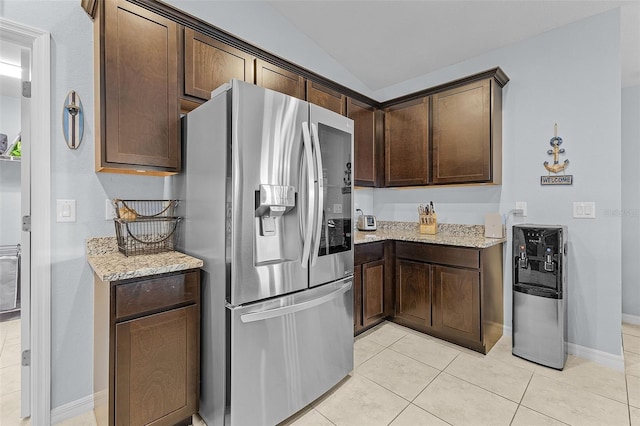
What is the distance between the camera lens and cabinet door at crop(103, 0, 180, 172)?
1645 mm

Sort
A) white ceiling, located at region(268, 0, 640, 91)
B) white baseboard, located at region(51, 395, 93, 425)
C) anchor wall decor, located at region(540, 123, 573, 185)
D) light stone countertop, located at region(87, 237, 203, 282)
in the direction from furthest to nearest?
anchor wall decor, located at region(540, 123, 573, 185)
white ceiling, located at region(268, 0, 640, 91)
white baseboard, located at region(51, 395, 93, 425)
light stone countertop, located at region(87, 237, 203, 282)

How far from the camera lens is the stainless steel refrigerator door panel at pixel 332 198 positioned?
1807 millimetres

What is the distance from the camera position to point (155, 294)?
151 centimetres

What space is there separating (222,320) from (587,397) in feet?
7.95

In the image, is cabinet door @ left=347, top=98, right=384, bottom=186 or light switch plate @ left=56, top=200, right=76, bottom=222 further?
cabinet door @ left=347, top=98, right=384, bottom=186

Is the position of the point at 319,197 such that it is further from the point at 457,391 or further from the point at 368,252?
the point at 457,391

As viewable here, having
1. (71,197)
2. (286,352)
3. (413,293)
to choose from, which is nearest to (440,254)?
(413,293)

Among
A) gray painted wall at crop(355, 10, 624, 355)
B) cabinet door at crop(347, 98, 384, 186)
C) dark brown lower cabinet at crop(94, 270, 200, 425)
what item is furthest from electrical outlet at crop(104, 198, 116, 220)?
gray painted wall at crop(355, 10, 624, 355)

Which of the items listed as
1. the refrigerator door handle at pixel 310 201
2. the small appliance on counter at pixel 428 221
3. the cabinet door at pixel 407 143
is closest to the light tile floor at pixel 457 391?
the refrigerator door handle at pixel 310 201

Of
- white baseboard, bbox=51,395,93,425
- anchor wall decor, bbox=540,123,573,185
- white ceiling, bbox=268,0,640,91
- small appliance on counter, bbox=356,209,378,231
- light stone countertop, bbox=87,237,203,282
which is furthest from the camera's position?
small appliance on counter, bbox=356,209,378,231

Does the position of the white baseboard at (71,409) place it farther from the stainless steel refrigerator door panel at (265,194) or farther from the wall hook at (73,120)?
the wall hook at (73,120)

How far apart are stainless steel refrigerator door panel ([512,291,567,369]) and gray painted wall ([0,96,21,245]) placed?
224 inches

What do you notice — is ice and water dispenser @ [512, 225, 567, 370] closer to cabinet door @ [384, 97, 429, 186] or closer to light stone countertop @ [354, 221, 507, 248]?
light stone countertop @ [354, 221, 507, 248]

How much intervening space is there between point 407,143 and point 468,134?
26.3 inches
